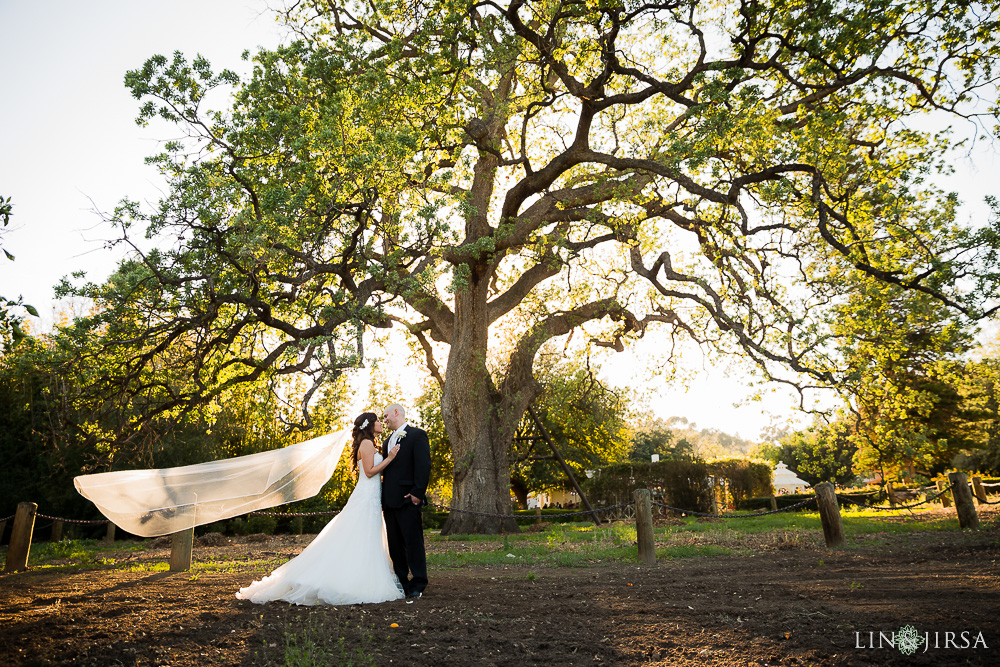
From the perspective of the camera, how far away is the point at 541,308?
19.3 metres

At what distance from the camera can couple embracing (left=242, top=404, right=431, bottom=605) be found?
→ 243 inches

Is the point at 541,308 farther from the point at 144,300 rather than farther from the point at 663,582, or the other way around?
the point at 663,582

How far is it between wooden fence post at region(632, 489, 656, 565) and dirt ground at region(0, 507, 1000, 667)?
129 cm

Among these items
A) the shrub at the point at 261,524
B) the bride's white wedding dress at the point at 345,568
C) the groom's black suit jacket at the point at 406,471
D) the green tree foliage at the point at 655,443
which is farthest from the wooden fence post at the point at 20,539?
the green tree foliage at the point at 655,443

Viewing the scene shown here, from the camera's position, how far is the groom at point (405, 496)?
6.78 metres

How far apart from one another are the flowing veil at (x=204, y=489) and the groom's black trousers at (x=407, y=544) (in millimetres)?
1616

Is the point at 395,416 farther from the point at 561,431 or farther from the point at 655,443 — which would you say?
the point at 655,443

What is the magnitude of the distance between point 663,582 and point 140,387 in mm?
10602

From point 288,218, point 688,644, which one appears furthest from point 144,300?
point 688,644

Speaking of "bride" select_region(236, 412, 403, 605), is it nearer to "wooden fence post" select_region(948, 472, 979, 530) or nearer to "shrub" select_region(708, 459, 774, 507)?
"wooden fence post" select_region(948, 472, 979, 530)

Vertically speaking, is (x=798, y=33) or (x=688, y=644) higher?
(x=798, y=33)

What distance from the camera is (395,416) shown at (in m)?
7.31

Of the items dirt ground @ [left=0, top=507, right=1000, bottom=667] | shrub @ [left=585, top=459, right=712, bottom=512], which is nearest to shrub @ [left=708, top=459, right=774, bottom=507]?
shrub @ [left=585, top=459, right=712, bottom=512]

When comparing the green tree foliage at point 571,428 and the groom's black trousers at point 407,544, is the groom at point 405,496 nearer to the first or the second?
the groom's black trousers at point 407,544
